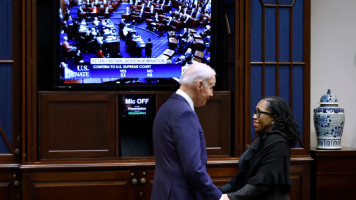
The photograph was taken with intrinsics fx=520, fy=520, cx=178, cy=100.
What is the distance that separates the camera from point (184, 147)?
2.31m

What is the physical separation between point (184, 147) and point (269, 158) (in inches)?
23.9

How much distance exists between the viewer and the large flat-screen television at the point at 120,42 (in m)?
4.26

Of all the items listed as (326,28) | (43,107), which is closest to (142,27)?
(43,107)

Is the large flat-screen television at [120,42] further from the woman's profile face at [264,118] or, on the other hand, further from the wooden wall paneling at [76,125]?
the woman's profile face at [264,118]

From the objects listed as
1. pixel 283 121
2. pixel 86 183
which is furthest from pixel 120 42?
pixel 283 121

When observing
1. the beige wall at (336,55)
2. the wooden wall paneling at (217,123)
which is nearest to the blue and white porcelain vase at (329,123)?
the beige wall at (336,55)

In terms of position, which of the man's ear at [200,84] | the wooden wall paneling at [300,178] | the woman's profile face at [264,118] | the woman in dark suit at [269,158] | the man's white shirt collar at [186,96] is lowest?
the wooden wall paneling at [300,178]

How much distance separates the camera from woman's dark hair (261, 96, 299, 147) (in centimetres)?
277

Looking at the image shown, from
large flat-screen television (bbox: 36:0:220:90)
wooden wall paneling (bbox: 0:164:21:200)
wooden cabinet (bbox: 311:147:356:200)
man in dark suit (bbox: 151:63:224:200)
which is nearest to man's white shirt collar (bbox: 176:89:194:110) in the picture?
man in dark suit (bbox: 151:63:224:200)

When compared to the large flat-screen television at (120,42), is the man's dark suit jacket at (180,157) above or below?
below

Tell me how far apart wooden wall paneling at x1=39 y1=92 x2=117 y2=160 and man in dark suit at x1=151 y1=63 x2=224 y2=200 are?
1780 millimetres

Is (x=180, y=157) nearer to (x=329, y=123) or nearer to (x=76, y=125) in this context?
(x=76, y=125)

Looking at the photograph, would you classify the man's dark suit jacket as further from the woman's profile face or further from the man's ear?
the woman's profile face

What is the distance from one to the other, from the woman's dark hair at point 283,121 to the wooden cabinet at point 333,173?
5.74 ft
